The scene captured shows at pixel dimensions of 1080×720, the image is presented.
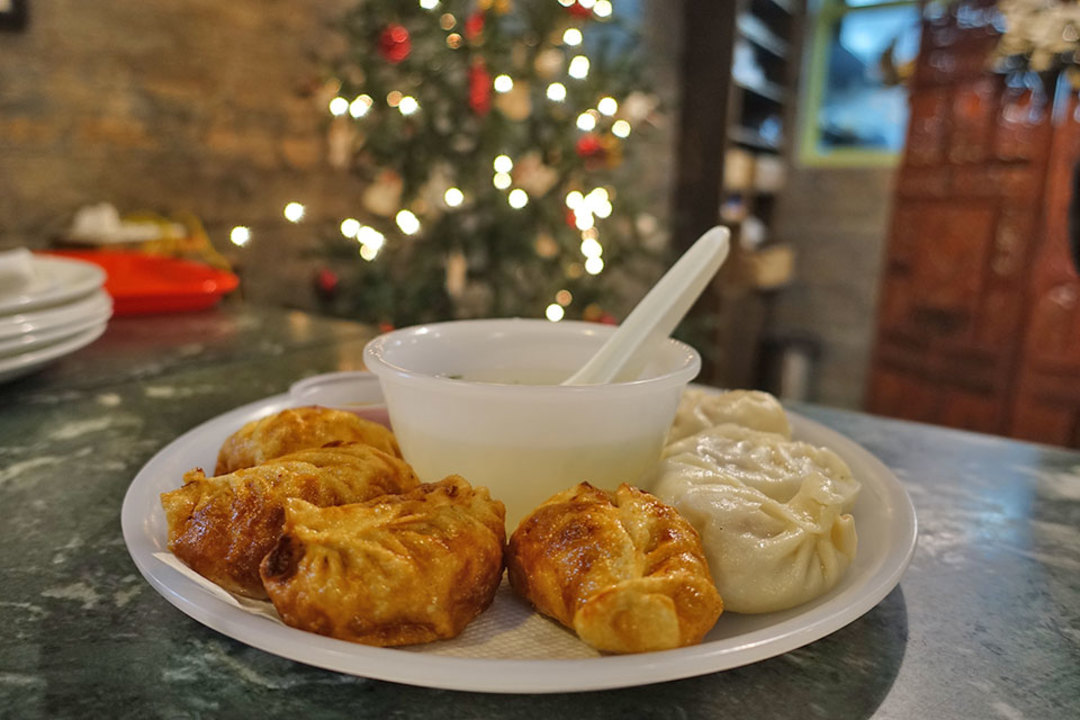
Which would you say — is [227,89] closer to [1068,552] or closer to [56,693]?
[56,693]

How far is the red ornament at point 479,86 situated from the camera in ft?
9.30

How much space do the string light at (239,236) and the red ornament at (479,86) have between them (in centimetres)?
107

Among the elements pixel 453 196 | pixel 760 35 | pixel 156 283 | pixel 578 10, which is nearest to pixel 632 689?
pixel 156 283

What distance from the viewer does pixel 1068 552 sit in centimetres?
76

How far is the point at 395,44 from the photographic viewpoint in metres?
2.70

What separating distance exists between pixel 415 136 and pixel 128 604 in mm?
2548

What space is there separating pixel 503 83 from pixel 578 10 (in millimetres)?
451

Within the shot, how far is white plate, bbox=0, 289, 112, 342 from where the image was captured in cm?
108

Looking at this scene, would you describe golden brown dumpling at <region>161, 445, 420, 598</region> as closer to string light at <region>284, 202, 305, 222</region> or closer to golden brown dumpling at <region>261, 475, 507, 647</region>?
golden brown dumpling at <region>261, 475, 507, 647</region>

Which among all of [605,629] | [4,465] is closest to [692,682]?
[605,629]

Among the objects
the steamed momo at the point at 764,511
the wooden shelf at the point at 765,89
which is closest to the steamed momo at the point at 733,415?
the steamed momo at the point at 764,511

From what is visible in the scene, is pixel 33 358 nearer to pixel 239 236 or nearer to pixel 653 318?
pixel 653 318

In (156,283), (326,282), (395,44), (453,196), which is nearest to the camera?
(156,283)

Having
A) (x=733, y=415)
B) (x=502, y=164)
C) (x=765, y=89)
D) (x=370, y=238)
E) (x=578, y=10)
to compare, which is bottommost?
(x=733, y=415)
